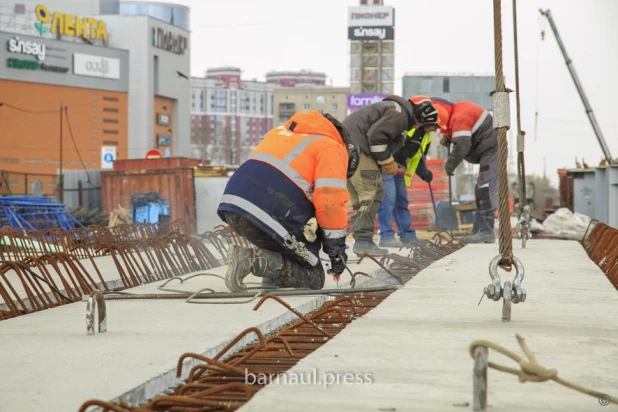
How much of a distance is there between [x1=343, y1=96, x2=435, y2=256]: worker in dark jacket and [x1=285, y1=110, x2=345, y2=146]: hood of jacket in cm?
377

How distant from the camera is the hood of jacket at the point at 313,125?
270 inches

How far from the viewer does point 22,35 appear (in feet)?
235

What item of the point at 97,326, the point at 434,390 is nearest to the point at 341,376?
the point at 434,390

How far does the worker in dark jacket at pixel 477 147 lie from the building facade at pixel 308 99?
13816 cm

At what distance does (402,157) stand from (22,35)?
6491cm

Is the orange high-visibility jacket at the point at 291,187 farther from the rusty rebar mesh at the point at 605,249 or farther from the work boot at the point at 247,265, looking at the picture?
the rusty rebar mesh at the point at 605,249

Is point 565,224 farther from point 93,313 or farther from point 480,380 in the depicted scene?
point 480,380

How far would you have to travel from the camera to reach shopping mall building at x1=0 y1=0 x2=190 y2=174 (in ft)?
227

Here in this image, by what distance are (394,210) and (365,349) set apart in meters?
9.65

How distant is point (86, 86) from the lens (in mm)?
77250

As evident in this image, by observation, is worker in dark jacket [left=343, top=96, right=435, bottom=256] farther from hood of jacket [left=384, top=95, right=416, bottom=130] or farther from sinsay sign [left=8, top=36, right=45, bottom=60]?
sinsay sign [left=8, top=36, right=45, bottom=60]

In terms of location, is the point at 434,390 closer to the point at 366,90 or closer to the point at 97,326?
the point at 97,326

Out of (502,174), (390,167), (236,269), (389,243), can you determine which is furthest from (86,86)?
(502,174)

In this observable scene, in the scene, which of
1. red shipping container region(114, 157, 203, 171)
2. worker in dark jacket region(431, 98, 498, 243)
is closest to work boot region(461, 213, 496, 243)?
worker in dark jacket region(431, 98, 498, 243)
